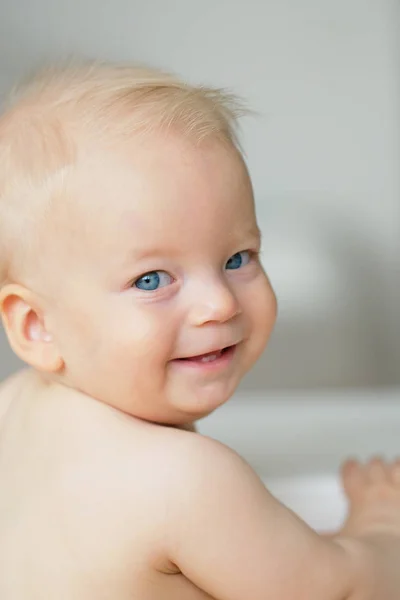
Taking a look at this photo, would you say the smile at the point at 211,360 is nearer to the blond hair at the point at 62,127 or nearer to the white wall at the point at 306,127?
the blond hair at the point at 62,127

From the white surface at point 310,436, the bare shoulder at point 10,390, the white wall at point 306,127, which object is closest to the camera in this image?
the bare shoulder at point 10,390

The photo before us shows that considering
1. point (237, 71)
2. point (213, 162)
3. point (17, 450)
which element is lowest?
point (17, 450)

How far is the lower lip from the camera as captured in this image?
2.35ft

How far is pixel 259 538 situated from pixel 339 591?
0.09 meters

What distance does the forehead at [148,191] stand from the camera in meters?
0.67

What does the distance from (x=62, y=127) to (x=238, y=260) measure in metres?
0.17

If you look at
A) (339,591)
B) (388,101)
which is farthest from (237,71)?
(339,591)

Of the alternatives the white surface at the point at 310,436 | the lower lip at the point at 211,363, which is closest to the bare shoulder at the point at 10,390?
the lower lip at the point at 211,363

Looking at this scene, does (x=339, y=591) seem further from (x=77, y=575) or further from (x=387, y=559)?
(x=77, y=575)

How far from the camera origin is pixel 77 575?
708 mm

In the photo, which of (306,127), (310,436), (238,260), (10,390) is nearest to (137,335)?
(238,260)

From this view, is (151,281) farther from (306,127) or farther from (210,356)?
(306,127)

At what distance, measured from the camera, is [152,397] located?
0.72 m

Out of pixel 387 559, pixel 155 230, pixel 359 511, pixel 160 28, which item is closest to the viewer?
pixel 155 230
